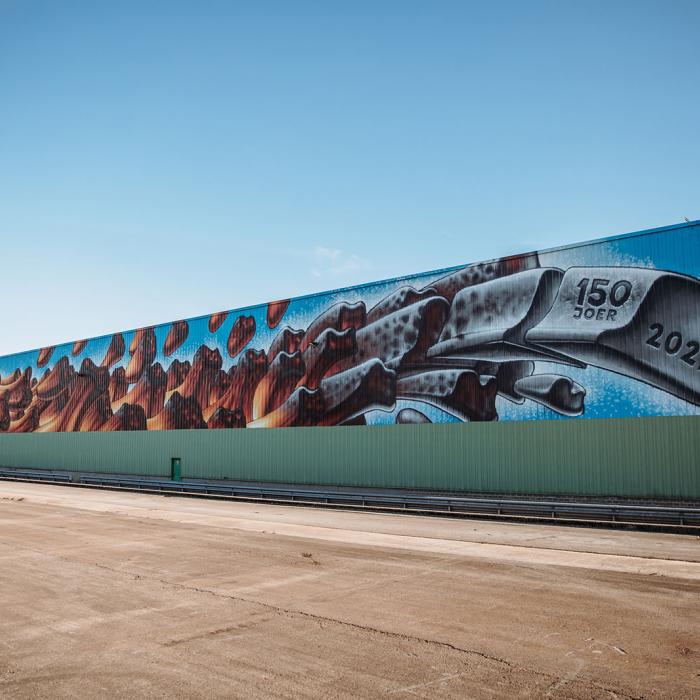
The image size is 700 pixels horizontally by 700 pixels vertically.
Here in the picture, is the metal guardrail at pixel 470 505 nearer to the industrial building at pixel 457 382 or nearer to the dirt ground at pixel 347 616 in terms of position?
the industrial building at pixel 457 382

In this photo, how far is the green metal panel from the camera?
2406cm

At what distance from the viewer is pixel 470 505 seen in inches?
997

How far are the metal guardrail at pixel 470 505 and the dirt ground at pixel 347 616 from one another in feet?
12.0

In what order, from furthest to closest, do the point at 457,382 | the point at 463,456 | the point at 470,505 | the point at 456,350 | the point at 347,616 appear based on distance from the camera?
the point at 456,350
the point at 457,382
the point at 463,456
the point at 470,505
the point at 347,616

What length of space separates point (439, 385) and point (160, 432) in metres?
21.2

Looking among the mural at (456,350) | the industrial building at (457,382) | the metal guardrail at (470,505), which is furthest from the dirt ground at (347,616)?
the mural at (456,350)

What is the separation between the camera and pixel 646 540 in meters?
17.4

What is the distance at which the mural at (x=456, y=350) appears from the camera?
80.6 ft

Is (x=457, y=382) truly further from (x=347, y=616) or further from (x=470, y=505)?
(x=347, y=616)

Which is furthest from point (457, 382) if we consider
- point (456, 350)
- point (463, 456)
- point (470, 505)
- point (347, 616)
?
point (347, 616)

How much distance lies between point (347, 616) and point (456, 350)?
846 inches

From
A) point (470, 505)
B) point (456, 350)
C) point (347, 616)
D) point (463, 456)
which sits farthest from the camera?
point (456, 350)

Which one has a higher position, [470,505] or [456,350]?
[456,350]

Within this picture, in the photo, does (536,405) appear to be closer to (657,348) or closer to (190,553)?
(657,348)
